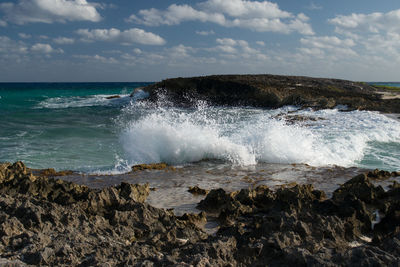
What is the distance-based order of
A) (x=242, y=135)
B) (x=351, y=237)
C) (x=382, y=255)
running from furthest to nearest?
(x=242, y=135)
(x=351, y=237)
(x=382, y=255)

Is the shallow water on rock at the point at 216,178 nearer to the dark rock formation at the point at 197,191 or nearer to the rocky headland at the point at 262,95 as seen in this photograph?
the dark rock formation at the point at 197,191

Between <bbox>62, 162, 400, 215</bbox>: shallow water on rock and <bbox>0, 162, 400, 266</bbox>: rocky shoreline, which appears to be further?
<bbox>62, 162, 400, 215</bbox>: shallow water on rock

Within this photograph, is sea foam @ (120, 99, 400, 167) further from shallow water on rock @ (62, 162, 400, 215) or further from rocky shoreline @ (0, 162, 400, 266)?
rocky shoreline @ (0, 162, 400, 266)

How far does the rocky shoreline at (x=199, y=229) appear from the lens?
124 inches

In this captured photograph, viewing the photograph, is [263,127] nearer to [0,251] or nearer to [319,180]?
[319,180]

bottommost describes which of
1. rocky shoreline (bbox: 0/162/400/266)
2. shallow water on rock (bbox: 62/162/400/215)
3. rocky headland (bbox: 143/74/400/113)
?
shallow water on rock (bbox: 62/162/400/215)

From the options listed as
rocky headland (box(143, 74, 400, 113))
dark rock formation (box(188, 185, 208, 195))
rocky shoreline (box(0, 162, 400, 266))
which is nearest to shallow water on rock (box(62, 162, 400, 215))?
dark rock formation (box(188, 185, 208, 195))

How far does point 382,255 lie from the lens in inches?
120

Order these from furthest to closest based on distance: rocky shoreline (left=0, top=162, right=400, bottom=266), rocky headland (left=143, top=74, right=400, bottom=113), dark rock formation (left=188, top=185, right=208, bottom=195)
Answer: rocky headland (left=143, top=74, right=400, bottom=113) → dark rock formation (left=188, top=185, right=208, bottom=195) → rocky shoreline (left=0, top=162, right=400, bottom=266)

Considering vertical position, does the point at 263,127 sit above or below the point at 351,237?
above

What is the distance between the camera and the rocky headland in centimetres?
2391

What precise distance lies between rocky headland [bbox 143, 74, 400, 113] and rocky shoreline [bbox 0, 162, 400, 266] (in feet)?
60.1

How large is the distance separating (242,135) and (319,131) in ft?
15.4

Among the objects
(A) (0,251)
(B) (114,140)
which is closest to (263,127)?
(B) (114,140)
